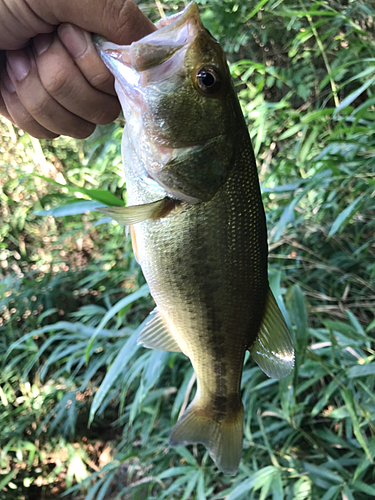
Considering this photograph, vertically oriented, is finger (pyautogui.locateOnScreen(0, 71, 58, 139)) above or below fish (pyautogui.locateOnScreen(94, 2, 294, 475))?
above

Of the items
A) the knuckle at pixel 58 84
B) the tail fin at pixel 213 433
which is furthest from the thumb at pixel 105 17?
the tail fin at pixel 213 433

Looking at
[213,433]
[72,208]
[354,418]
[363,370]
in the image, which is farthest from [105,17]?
[354,418]

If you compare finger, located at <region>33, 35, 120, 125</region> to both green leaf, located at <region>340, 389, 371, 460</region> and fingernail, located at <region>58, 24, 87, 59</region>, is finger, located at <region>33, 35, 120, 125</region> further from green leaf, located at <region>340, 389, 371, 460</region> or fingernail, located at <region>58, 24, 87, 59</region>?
green leaf, located at <region>340, 389, 371, 460</region>

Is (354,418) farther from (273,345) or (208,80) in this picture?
(208,80)

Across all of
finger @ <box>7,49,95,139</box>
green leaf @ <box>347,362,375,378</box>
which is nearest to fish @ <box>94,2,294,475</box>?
finger @ <box>7,49,95,139</box>

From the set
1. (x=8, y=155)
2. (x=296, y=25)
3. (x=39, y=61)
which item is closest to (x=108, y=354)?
(x=39, y=61)

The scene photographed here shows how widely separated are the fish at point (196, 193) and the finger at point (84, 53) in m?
0.03

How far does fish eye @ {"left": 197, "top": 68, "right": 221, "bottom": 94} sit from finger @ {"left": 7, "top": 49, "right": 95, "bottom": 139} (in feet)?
1.38

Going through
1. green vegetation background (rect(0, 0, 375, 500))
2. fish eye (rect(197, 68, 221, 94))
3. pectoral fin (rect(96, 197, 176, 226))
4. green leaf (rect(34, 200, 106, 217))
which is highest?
fish eye (rect(197, 68, 221, 94))

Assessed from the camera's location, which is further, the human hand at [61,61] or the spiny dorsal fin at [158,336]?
the spiny dorsal fin at [158,336]

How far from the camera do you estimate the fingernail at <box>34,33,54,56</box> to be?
0.85 m

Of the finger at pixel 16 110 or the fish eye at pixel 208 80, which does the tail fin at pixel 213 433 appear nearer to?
the fish eye at pixel 208 80

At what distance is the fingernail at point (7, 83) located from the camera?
3.14 ft

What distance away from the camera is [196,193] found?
0.74 m
